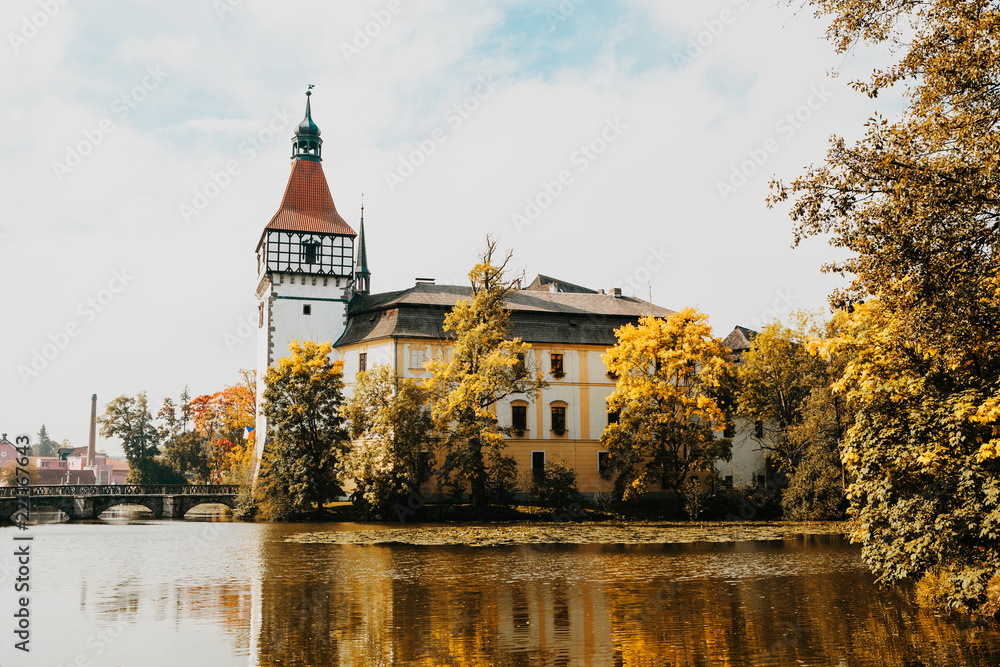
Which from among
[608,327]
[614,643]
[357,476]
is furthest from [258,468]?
→ [614,643]

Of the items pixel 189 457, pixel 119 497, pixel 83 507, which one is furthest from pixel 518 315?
pixel 189 457

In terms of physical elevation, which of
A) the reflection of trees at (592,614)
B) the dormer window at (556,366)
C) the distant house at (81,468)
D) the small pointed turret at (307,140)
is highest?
the small pointed turret at (307,140)

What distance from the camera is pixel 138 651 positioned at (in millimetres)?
11625

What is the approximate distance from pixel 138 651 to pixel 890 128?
12.6 metres

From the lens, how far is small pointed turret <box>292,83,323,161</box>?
56.3m

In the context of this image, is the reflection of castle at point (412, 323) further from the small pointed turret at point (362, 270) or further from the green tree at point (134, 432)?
the green tree at point (134, 432)

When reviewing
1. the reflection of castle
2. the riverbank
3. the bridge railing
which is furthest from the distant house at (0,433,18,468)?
the riverbank

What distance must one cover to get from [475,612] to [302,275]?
133 feet

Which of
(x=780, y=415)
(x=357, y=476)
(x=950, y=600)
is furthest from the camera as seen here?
(x=780, y=415)

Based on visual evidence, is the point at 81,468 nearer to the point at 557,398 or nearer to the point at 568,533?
the point at 557,398

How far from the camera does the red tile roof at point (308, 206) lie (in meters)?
53.2

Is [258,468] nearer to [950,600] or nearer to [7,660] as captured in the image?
[7,660]

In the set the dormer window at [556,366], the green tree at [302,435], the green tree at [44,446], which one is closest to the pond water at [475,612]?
the green tree at [302,435]

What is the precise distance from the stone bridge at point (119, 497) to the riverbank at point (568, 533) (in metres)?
A: 17.5
